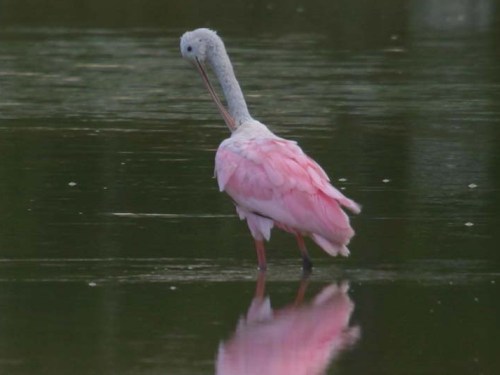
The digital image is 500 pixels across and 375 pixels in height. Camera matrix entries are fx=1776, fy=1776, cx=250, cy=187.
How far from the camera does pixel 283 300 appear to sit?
936 centimetres

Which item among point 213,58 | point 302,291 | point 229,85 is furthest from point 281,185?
point 213,58

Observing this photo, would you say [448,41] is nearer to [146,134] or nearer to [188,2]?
[188,2]

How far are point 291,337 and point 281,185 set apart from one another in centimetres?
207

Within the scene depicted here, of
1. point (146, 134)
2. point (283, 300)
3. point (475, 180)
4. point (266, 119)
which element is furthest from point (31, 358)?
point (266, 119)

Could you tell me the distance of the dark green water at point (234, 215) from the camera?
8266 millimetres

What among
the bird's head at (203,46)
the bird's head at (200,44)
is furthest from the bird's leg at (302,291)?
the bird's head at (200,44)

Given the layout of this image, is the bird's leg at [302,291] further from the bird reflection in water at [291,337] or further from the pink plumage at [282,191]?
the pink plumage at [282,191]

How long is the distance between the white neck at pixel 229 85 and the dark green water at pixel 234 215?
30.2 inches

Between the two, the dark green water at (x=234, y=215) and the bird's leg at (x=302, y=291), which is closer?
the dark green water at (x=234, y=215)

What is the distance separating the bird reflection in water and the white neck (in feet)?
6.81

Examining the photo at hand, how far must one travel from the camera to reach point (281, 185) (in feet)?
34.0

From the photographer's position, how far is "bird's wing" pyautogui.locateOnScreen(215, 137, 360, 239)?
10.1 meters

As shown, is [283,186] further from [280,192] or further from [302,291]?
[302,291]

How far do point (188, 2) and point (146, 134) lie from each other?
16963 mm
